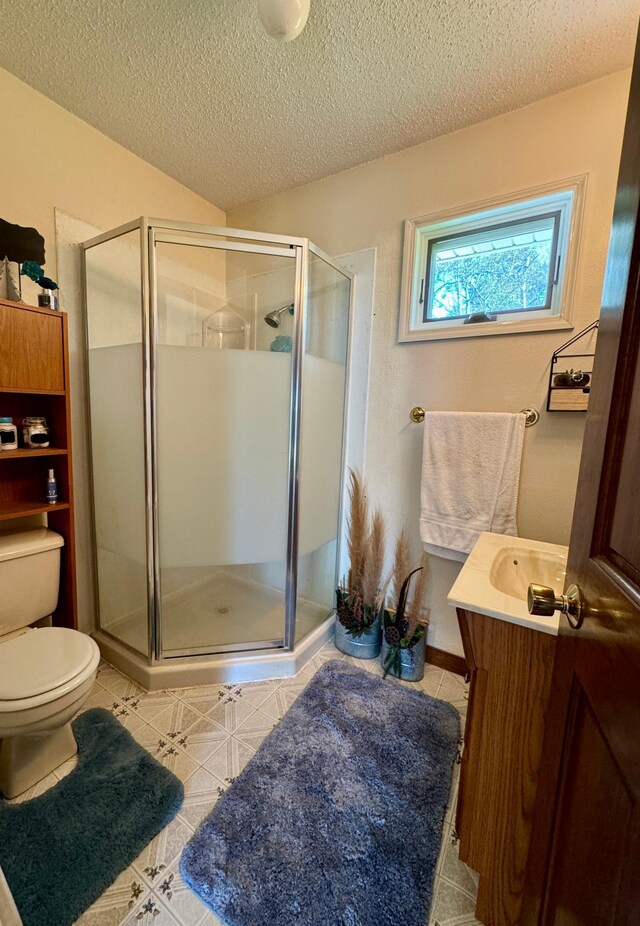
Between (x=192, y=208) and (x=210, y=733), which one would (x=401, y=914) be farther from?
(x=192, y=208)

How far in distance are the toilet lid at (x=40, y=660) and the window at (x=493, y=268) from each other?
1.87m

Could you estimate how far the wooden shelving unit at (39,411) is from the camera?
1.34 metres

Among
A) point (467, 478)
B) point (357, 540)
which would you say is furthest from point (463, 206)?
point (357, 540)

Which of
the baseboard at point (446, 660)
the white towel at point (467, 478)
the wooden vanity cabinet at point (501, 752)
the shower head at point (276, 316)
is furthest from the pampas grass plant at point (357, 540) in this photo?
the wooden vanity cabinet at point (501, 752)

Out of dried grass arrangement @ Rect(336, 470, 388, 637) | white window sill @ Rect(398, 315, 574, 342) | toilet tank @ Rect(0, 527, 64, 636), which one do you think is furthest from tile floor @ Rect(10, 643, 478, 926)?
white window sill @ Rect(398, 315, 574, 342)

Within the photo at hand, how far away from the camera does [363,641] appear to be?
1.89 m

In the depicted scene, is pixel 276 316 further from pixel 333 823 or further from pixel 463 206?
pixel 333 823

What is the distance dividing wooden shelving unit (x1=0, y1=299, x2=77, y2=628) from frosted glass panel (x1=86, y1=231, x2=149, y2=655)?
181 millimetres

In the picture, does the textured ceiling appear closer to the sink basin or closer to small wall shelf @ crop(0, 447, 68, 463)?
small wall shelf @ crop(0, 447, 68, 463)

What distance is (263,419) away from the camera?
1.66 metres

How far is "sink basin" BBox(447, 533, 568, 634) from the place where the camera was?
951 millimetres

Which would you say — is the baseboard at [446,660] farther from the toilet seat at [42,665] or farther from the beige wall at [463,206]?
the toilet seat at [42,665]

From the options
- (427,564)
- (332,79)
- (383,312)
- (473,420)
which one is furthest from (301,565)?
(332,79)

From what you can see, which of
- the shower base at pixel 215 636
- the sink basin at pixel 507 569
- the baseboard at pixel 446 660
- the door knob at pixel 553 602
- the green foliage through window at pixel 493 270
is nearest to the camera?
the door knob at pixel 553 602
